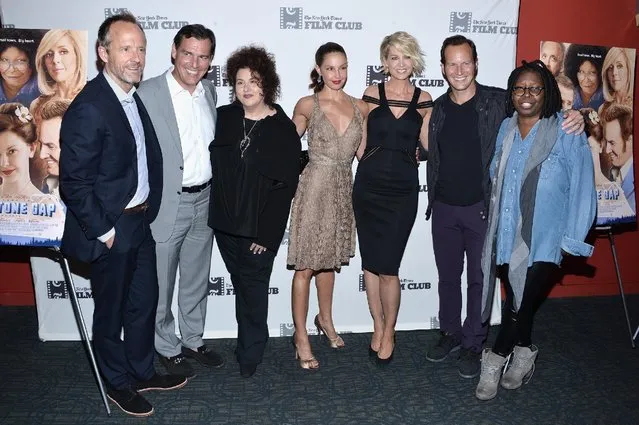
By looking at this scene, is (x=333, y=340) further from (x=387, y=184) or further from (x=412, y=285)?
(x=387, y=184)

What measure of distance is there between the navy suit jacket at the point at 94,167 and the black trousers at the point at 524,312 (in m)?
2.15

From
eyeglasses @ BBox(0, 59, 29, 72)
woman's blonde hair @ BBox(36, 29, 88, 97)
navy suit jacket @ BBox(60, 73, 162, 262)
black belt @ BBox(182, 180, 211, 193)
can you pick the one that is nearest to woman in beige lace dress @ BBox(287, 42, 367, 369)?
black belt @ BBox(182, 180, 211, 193)

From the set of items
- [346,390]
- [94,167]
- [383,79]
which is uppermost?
[383,79]

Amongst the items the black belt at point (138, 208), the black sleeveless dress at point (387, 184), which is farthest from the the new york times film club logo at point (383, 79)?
the black belt at point (138, 208)

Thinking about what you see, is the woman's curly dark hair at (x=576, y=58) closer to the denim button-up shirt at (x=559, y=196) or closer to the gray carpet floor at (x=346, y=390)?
the denim button-up shirt at (x=559, y=196)

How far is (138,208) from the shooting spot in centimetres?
299

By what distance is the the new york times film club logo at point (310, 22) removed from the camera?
12.6 ft

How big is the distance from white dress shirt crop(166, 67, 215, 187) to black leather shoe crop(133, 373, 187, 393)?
3.76 feet

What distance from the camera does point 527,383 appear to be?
3473 mm

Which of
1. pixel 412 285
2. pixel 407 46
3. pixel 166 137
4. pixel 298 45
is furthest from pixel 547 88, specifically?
pixel 166 137

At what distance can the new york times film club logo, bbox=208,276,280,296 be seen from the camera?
164 inches

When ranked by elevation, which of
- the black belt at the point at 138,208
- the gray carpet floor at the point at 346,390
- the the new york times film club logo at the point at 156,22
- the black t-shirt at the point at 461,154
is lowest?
the gray carpet floor at the point at 346,390

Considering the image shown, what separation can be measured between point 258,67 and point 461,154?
129 cm

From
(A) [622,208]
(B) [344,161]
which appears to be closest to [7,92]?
(B) [344,161]
